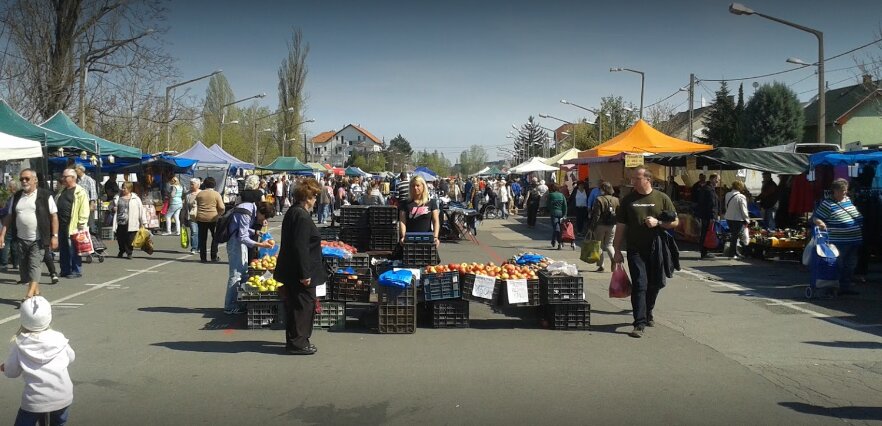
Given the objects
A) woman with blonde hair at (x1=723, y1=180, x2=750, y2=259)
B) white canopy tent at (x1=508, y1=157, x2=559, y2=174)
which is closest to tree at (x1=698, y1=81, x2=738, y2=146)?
white canopy tent at (x1=508, y1=157, x2=559, y2=174)

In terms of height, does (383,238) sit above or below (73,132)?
below

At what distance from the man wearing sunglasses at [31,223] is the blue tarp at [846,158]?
14.5 m

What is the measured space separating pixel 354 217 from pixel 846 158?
993 cm

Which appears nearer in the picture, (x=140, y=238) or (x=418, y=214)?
(x=418, y=214)

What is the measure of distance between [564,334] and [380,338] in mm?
2262

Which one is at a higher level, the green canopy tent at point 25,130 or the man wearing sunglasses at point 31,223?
the green canopy tent at point 25,130

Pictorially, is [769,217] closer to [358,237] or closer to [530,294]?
[358,237]

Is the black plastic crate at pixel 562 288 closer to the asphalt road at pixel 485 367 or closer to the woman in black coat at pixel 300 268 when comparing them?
the asphalt road at pixel 485 367

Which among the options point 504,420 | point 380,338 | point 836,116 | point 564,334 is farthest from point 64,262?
point 836,116

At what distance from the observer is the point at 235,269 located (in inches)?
384

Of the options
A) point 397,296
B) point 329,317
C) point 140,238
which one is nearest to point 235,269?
point 329,317

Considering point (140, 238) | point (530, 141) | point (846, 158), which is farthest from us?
point (530, 141)

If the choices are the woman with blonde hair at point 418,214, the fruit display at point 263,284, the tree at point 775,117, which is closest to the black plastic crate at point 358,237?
the woman with blonde hair at point 418,214

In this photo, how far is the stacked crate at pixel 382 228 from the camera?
41.2 feet
